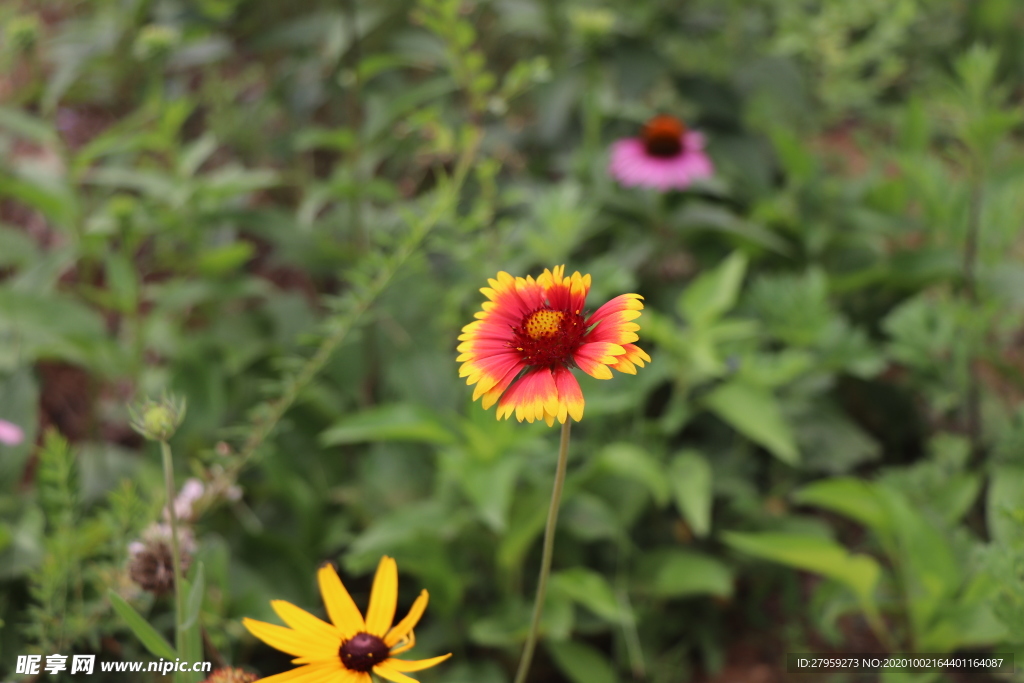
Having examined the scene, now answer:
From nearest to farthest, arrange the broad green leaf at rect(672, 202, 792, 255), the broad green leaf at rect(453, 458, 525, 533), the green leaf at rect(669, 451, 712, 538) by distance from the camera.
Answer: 1. the broad green leaf at rect(453, 458, 525, 533)
2. the green leaf at rect(669, 451, 712, 538)
3. the broad green leaf at rect(672, 202, 792, 255)

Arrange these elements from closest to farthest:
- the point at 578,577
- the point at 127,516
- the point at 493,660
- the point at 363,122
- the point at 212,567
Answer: the point at 127,516
the point at 212,567
the point at 578,577
the point at 493,660
the point at 363,122

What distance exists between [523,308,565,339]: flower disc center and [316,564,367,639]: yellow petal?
0.20 m

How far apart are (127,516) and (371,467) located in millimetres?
555

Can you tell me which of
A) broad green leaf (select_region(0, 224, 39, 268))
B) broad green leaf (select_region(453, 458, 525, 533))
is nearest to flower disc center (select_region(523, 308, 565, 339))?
broad green leaf (select_region(453, 458, 525, 533))

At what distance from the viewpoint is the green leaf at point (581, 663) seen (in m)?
1.10

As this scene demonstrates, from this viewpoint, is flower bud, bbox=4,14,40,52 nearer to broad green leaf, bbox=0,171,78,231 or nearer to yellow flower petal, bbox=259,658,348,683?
broad green leaf, bbox=0,171,78,231

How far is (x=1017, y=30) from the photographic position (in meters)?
2.01

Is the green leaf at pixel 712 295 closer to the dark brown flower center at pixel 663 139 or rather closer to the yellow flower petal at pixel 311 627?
the dark brown flower center at pixel 663 139

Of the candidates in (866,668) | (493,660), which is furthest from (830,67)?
(493,660)

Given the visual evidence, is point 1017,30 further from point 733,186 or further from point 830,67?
point 733,186

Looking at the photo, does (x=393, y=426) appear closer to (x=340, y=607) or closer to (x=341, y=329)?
(x=341, y=329)

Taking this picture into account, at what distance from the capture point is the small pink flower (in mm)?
839

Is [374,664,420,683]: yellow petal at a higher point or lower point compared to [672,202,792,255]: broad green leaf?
lower

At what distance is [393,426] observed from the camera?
1017mm
